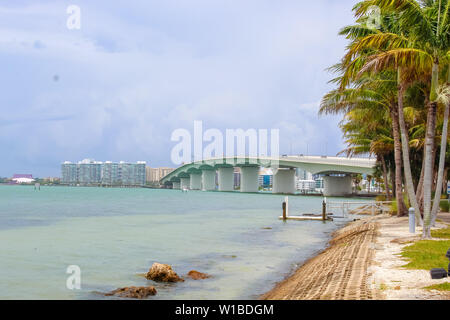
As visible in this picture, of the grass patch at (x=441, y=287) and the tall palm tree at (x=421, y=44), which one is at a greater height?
the tall palm tree at (x=421, y=44)

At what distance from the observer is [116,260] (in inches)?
742

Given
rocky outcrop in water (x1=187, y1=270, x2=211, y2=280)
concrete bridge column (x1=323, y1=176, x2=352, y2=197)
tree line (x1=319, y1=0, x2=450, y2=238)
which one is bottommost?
rocky outcrop in water (x1=187, y1=270, x2=211, y2=280)

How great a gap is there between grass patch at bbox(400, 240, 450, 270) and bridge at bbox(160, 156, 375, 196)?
71.8m

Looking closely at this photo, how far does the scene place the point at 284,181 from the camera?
125 meters

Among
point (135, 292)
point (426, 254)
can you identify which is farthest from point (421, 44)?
point (135, 292)

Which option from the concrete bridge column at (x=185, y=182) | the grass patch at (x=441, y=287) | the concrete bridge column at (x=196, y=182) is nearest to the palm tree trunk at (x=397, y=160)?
the grass patch at (x=441, y=287)

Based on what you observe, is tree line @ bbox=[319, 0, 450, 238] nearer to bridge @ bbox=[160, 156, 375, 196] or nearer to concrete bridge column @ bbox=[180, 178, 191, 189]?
Answer: bridge @ bbox=[160, 156, 375, 196]

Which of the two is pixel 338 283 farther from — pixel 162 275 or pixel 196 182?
pixel 196 182

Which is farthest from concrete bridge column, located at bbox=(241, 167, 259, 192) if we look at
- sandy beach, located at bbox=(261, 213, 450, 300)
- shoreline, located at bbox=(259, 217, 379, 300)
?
shoreline, located at bbox=(259, 217, 379, 300)

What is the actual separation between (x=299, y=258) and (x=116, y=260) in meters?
7.59

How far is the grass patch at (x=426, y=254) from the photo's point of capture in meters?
10.9

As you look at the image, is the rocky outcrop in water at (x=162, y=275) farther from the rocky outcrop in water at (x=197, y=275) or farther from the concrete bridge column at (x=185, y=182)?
the concrete bridge column at (x=185, y=182)

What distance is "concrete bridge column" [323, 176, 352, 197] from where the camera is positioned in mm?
111250
